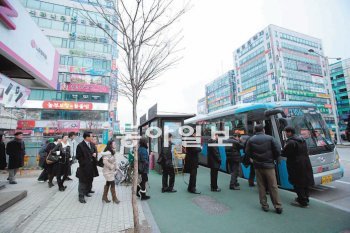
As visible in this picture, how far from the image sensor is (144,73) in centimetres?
397

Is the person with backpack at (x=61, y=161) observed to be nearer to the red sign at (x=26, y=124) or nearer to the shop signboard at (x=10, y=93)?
the shop signboard at (x=10, y=93)

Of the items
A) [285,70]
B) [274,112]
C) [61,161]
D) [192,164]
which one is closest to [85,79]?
[61,161]

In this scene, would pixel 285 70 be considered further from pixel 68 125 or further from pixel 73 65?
pixel 68 125

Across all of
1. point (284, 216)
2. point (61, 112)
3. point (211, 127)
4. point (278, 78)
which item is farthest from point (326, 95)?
point (61, 112)

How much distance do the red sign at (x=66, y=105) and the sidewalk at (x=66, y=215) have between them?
26238 millimetres

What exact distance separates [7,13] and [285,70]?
177 ft

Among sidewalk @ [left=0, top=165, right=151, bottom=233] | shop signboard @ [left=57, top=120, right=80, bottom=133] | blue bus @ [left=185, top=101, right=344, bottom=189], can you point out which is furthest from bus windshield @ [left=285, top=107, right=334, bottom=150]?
shop signboard @ [left=57, top=120, right=80, bottom=133]

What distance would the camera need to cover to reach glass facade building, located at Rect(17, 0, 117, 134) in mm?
28375

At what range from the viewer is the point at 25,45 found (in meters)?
4.53

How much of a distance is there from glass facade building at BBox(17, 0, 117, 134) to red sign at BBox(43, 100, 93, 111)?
0.49 feet

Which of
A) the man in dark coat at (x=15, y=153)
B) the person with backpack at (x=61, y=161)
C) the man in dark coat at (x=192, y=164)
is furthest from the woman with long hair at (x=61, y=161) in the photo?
the man in dark coat at (x=192, y=164)

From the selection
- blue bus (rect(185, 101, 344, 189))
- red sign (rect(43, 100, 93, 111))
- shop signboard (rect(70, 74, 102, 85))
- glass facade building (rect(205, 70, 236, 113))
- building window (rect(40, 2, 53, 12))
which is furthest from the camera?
glass facade building (rect(205, 70, 236, 113))

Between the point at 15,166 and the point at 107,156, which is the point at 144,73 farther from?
the point at 15,166

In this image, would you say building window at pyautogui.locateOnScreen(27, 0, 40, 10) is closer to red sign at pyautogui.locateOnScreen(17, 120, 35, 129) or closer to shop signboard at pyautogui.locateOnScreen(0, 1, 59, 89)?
red sign at pyautogui.locateOnScreen(17, 120, 35, 129)
